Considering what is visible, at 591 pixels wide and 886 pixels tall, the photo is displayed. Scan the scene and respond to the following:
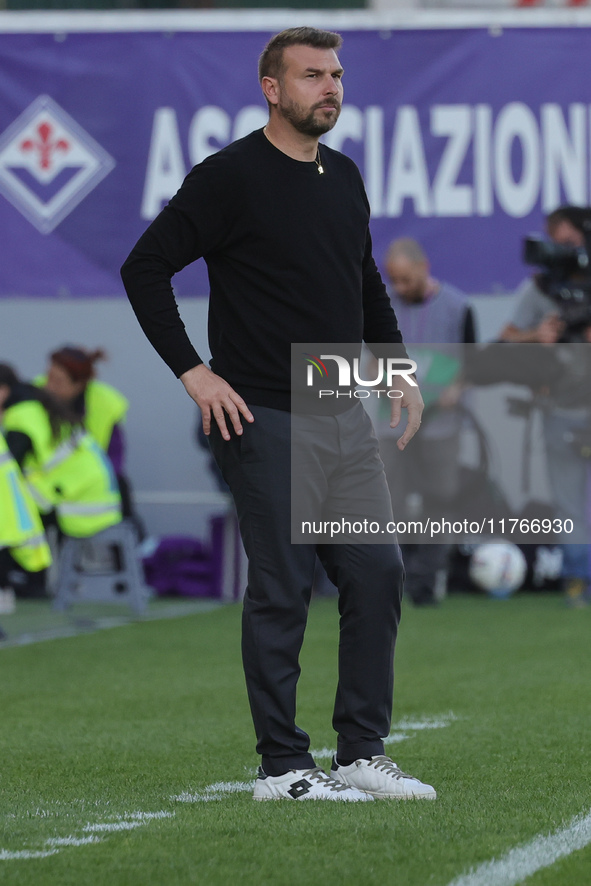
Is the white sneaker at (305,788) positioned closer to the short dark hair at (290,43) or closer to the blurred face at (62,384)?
the short dark hair at (290,43)

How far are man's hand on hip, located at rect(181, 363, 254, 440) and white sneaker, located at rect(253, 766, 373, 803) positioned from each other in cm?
75

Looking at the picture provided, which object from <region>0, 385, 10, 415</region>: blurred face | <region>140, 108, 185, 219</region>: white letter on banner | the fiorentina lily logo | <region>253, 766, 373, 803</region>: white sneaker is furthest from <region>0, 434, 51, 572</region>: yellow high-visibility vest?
<region>253, 766, 373, 803</region>: white sneaker

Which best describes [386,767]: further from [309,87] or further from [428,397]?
[428,397]

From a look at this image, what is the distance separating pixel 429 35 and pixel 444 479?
2.72 metres

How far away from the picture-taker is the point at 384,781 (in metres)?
3.23

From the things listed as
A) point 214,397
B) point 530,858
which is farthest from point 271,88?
point 530,858

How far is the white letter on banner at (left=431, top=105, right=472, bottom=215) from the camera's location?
29.4 feet

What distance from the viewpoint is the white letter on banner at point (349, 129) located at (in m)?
8.98

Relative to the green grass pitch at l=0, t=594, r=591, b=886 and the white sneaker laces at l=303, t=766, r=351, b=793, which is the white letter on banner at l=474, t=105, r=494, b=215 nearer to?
the green grass pitch at l=0, t=594, r=591, b=886

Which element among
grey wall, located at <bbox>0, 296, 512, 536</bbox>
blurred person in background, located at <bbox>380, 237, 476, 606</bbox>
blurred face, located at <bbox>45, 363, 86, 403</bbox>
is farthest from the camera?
grey wall, located at <bbox>0, 296, 512, 536</bbox>

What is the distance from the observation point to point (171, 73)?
29.8ft

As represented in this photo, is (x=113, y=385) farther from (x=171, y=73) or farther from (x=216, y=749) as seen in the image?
(x=216, y=749)

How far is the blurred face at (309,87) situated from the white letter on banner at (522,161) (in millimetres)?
5812

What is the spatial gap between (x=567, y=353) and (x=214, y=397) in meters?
5.24
